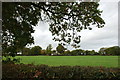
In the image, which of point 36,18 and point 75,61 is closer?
point 36,18

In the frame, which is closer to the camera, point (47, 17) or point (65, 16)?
point (65, 16)

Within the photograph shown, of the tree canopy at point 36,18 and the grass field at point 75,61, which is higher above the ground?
the tree canopy at point 36,18

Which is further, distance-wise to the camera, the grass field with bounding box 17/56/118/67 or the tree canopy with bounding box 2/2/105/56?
the grass field with bounding box 17/56/118/67

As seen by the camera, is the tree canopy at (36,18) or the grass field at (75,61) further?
the grass field at (75,61)

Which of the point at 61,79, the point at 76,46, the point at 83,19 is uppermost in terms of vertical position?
the point at 83,19

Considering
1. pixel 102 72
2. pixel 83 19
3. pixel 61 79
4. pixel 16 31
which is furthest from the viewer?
pixel 83 19

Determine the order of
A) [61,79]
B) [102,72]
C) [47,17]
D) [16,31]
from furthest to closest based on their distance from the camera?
1. [47,17]
2. [102,72]
3. [61,79]
4. [16,31]

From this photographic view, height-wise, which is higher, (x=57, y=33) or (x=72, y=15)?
(x=72, y=15)

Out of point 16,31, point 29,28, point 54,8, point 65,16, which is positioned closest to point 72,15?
point 65,16

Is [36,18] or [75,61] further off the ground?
[36,18]

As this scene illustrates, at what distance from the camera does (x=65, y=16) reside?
7.64 meters

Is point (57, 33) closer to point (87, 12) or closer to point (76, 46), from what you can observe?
point (76, 46)

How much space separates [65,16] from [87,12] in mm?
1349

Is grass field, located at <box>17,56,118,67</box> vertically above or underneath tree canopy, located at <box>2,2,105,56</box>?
underneath
